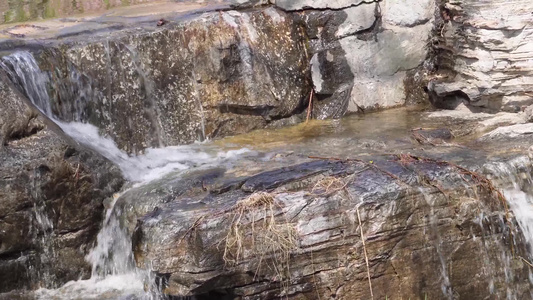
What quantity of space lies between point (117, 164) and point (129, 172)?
0.34 feet

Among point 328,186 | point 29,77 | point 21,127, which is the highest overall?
point 29,77

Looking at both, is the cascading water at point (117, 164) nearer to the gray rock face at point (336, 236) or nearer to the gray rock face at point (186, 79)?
the gray rock face at point (186, 79)

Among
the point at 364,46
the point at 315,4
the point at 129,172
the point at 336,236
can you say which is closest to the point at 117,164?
the point at 129,172

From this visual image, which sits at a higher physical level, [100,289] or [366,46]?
[366,46]

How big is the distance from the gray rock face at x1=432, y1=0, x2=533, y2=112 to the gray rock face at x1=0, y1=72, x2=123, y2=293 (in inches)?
124

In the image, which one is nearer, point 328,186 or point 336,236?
point 336,236

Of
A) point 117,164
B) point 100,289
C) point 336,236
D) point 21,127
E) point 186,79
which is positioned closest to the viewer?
point 336,236

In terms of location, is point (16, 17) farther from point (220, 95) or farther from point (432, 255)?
point (432, 255)

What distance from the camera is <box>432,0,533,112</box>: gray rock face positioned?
588 centimetres

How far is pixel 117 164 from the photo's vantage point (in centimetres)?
534

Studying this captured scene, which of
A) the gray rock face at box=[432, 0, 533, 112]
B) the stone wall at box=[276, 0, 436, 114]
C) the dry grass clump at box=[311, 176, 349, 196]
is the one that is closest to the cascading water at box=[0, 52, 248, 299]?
the dry grass clump at box=[311, 176, 349, 196]

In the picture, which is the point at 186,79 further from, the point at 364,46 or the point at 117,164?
the point at 364,46

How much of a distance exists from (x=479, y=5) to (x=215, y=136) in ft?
7.94

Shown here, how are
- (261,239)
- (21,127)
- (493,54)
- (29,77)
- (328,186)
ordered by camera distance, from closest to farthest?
(261,239)
(328,186)
(21,127)
(29,77)
(493,54)
